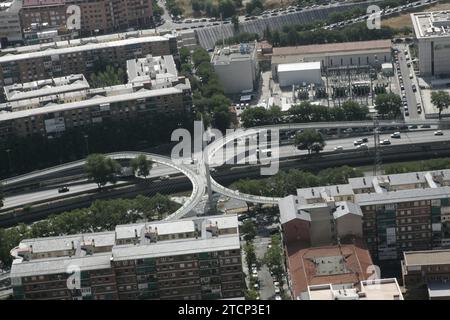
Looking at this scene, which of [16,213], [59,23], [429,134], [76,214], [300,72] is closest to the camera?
[76,214]

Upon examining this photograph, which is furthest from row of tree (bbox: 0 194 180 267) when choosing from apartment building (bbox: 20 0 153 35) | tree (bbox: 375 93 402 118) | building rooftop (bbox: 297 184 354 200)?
apartment building (bbox: 20 0 153 35)

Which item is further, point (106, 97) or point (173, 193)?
point (106, 97)

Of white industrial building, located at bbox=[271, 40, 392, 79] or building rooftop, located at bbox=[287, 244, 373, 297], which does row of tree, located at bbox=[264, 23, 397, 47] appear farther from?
building rooftop, located at bbox=[287, 244, 373, 297]

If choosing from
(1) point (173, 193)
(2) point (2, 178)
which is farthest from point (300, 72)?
(2) point (2, 178)

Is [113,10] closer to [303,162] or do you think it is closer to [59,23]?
[59,23]

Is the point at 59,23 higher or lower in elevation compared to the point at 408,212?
higher

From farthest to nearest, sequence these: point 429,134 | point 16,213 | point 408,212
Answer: point 429,134, point 16,213, point 408,212
